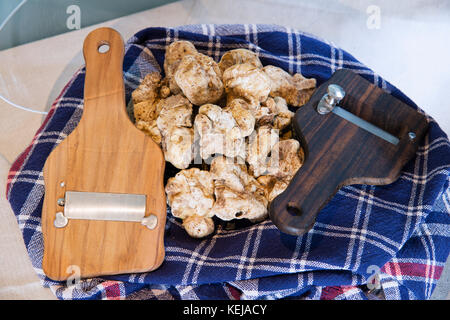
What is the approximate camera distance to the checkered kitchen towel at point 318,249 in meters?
0.58

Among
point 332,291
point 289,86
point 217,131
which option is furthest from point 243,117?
point 332,291

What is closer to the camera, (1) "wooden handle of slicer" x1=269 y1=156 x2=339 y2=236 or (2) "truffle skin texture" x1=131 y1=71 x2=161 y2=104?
(1) "wooden handle of slicer" x1=269 y1=156 x2=339 y2=236

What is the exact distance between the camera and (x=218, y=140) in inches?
22.4

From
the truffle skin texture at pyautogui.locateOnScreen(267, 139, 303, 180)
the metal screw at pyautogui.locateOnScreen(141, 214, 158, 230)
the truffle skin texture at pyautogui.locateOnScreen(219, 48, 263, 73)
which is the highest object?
the truffle skin texture at pyautogui.locateOnScreen(219, 48, 263, 73)

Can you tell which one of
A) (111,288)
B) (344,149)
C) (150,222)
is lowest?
(111,288)

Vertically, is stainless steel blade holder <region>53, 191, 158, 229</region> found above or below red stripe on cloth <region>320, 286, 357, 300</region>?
above

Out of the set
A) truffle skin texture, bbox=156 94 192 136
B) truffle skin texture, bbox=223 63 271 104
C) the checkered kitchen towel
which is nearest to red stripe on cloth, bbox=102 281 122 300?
the checkered kitchen towel

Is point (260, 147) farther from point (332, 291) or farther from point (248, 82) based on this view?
point (332, 291)

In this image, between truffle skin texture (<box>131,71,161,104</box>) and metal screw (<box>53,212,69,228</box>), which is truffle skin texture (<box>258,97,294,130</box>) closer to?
truffle skin texture (<box>131,71,161,104</box>)

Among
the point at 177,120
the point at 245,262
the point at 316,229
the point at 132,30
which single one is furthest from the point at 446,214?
the point at 132,30

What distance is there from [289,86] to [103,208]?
1.13ft

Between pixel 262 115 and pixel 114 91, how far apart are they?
0.22 meters

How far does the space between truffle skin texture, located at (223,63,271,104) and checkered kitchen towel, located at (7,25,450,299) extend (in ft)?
0.61

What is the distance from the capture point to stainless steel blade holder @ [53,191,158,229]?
1.83 ft
